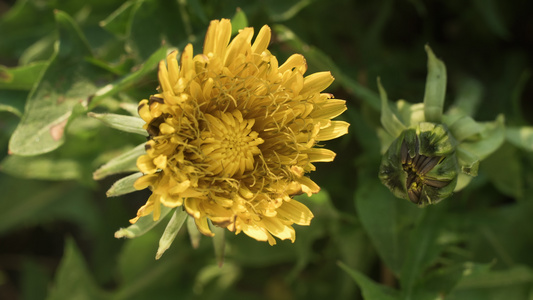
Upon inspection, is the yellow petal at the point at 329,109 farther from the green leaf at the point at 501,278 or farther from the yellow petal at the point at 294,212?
the green leaf at the point at 501,278

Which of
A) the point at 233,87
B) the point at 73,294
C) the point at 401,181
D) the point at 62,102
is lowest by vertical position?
the point at 73,294

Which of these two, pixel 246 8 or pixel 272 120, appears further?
pixel 246 8

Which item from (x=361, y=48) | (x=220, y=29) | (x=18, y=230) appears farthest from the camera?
(x=18, y=230)

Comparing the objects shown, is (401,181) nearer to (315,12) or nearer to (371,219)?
(371,219)

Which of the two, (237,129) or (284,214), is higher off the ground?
(237,129)

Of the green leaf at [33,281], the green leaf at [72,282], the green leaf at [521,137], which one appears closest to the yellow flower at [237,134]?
the green leaf at [521,137]

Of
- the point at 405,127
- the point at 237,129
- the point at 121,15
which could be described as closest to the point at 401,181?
the point at 405,127

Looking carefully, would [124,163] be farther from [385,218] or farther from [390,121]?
[385,218]
